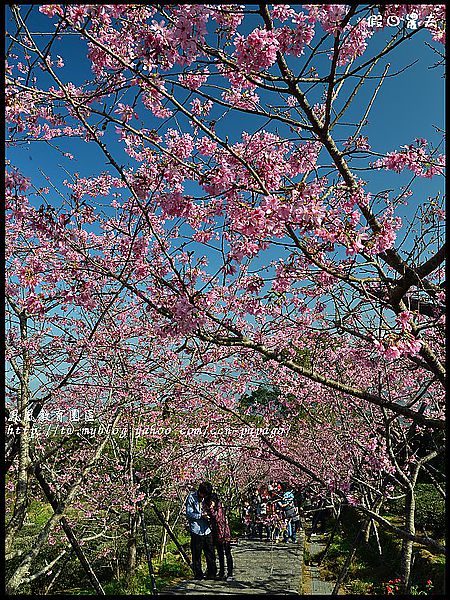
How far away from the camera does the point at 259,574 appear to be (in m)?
8.36

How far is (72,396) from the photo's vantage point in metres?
7.56

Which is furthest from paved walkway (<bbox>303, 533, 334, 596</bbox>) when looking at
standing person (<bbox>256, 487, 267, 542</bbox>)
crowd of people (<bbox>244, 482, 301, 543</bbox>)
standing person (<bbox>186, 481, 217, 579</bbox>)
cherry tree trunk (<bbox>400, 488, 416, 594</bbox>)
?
cherry tree trunk (<bbox>400, 488, 416, 594</bbox>)

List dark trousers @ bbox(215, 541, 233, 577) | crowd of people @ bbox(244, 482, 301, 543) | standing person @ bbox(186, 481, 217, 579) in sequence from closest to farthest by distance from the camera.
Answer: standing person @ bbox(186, 481, 217, 579) < dark trousers @ bbox(215, 541, 233, 577) < crowd of people @ bbox(244, 482, 301, 543)

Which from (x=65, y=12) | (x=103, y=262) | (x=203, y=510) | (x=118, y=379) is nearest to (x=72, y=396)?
(x=118, y=379)

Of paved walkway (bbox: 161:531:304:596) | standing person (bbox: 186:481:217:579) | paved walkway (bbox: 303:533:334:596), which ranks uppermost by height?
standing person (bbox: 186:481:217:579)

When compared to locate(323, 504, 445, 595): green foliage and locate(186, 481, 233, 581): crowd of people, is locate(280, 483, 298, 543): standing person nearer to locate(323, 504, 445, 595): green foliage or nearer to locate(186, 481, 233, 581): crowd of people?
locate(323, 504, 445, 595): green foliage

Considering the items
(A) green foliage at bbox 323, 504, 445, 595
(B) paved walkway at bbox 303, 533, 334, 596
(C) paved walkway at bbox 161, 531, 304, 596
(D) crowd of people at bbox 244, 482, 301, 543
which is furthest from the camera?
(D) crowd of people at bbox 244, 482, 301, 543

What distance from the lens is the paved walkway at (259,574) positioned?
710 centimetres

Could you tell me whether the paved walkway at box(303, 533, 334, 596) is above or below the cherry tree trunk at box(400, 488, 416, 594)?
below

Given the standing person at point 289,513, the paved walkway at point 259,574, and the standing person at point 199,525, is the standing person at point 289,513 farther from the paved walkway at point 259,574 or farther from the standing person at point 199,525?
the standing person at point 199,525

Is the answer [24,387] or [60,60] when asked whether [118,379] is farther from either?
[60,60]

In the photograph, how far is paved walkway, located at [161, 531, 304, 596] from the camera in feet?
23.3

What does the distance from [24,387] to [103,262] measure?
7.02 ft

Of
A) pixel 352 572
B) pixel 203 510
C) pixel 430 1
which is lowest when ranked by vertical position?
pixel 352 572
